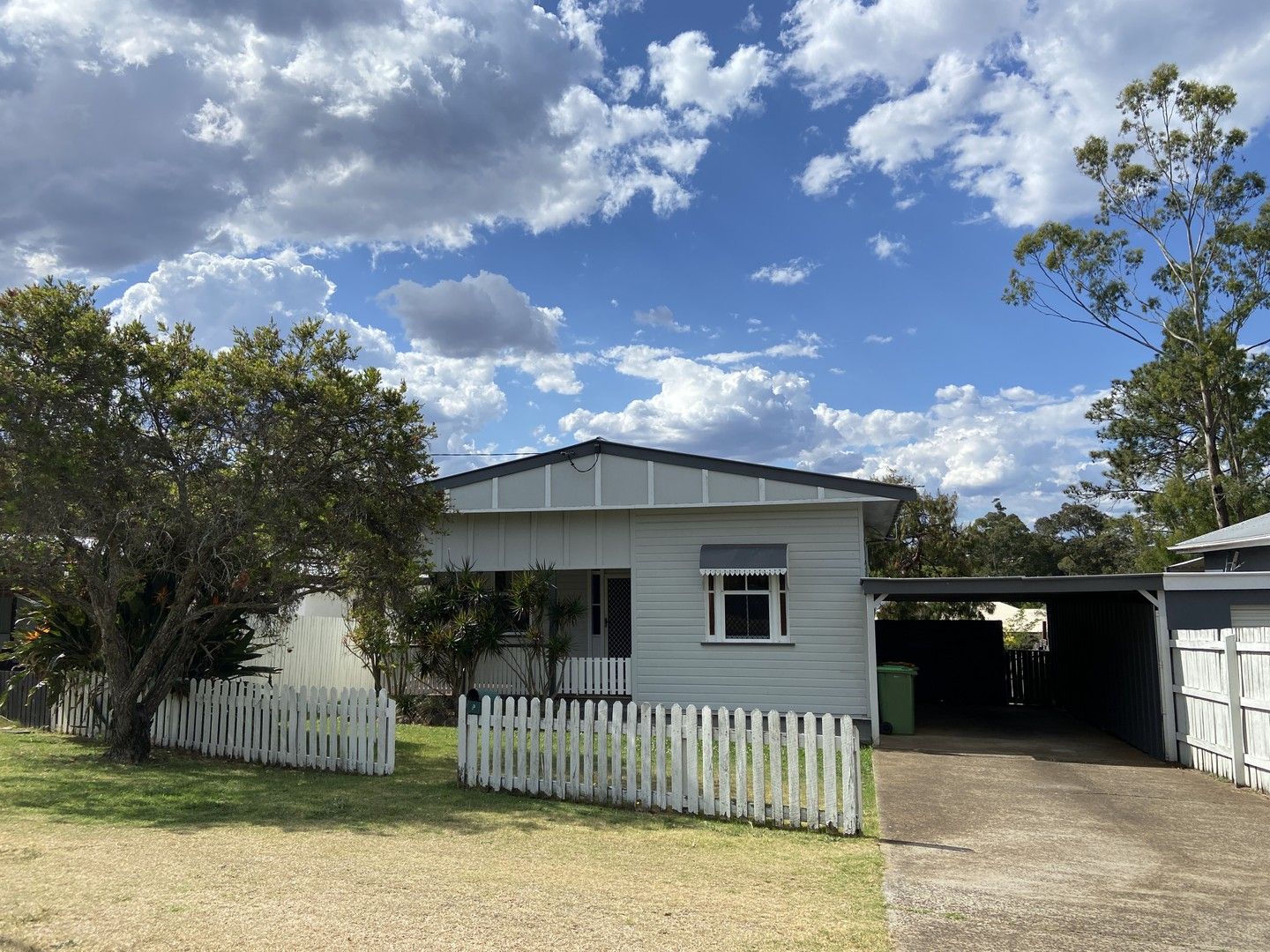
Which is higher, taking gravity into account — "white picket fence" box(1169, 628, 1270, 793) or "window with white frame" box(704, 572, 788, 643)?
"window with white frame" box(704, 572, 788, 643)

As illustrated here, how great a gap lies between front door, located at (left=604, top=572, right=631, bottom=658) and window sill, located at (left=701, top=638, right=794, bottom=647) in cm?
326

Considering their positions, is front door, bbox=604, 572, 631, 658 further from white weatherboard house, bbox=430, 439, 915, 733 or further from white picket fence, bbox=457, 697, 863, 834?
white picket fence, bbox=457, 697, 863, 834

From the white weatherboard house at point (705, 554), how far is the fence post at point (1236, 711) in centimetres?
476

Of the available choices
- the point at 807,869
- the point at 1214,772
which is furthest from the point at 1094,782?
the point at 807,869

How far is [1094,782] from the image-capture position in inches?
393

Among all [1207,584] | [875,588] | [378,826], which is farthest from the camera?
[875,588]

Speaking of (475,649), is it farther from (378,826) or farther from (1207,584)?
(1207,584)

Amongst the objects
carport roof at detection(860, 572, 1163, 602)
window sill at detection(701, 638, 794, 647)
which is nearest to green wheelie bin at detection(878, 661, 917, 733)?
carport roof at detection(860, 572, 1163, 602)

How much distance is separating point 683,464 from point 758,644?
3.09 m

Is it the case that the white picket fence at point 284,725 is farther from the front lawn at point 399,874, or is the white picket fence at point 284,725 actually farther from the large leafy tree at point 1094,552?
the large leafy tree at point 1094,552

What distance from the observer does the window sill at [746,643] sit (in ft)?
47.2

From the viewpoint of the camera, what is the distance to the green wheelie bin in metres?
14.0

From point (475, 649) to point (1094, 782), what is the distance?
901cm

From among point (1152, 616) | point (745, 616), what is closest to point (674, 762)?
point (745, 616)
